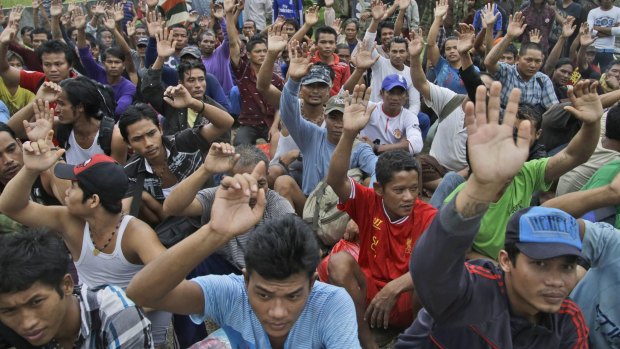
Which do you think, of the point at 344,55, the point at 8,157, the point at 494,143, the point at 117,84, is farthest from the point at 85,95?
the point at 344,55

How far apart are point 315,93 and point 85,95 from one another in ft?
6.55

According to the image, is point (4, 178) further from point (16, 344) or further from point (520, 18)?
point (520, 18)

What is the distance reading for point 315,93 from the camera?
5504mm

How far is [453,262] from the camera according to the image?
1858mm

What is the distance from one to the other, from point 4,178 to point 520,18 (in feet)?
16.9

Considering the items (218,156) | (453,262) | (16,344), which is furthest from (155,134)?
(453,262)

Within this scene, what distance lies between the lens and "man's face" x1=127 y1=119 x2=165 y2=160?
413cm

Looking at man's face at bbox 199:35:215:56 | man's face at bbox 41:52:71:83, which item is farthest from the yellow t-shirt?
man's face at bbox 199:35:215:56

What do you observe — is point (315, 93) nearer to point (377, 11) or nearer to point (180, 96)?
point (180, 96)

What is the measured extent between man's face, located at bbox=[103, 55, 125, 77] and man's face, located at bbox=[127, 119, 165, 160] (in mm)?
3420

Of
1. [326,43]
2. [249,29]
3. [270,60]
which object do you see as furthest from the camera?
[249,29]

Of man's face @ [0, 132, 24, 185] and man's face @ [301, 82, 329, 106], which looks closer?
man's face @ [0, 132, 24, 185]

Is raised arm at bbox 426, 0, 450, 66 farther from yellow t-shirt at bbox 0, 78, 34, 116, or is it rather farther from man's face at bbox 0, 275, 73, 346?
man's face at bbox 0, 275, 73, 346

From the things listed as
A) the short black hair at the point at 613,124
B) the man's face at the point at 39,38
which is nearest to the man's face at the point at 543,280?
the short black hair at the point at 613,124
